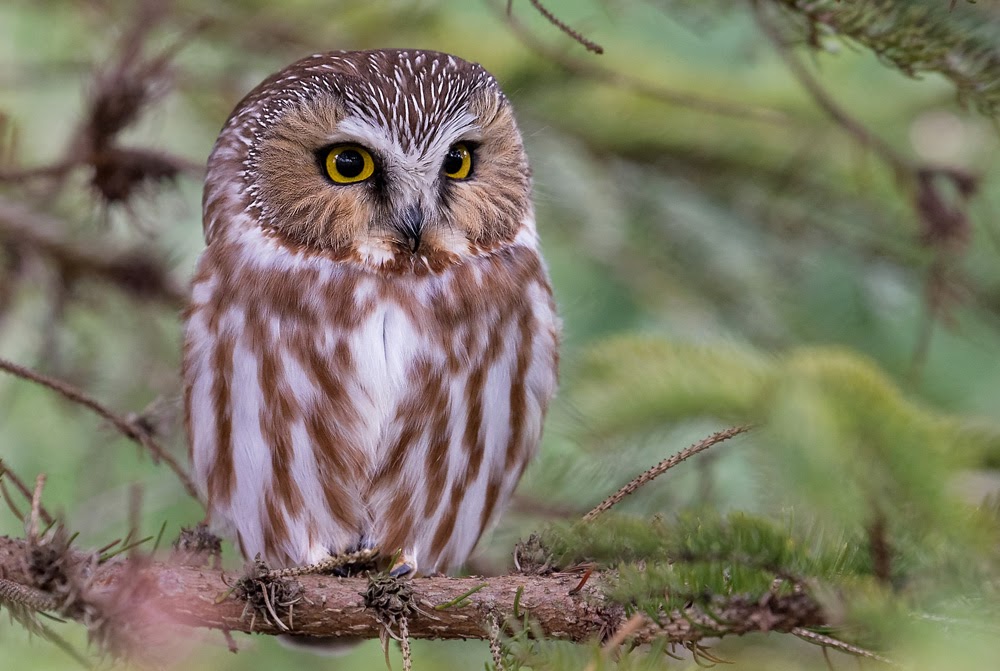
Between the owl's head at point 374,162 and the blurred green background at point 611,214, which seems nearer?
the owl's head at point 374,162

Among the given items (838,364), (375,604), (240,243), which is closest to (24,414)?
(240,243)

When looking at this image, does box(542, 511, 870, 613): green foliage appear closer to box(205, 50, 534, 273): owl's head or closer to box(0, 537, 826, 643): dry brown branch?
box(0, 537, 826, 643): dry brown branch

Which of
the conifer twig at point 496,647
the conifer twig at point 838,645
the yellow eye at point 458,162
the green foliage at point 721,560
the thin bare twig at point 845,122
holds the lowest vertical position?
the conifer twig at point 496,647

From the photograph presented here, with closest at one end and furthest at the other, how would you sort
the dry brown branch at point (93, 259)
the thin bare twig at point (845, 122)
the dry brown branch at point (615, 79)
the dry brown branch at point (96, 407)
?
the dry brown branch at point (96, 407), the thin bare twig at point (845, 122), the dry brown branch at point (615, 79), the dry brown branch at point (93, 259)

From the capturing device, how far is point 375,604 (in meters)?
1.87

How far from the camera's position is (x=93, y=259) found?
280 centimetres

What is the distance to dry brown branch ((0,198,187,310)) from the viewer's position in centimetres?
279

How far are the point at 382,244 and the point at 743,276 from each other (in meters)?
1.23

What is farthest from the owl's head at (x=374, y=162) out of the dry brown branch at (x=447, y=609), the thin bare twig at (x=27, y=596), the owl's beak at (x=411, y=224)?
the thin bare twig at (x=27, y=596)

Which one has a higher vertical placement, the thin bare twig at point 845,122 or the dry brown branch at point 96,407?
the thin bare twig at point 845,122

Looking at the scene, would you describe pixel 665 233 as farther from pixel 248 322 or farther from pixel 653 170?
pixel 248 322

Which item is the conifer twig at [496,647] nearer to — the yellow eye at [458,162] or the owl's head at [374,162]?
the owl's head at [374,162]

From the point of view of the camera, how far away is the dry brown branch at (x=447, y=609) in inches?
55.3

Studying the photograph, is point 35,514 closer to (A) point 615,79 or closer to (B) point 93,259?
(B) point 93,259
